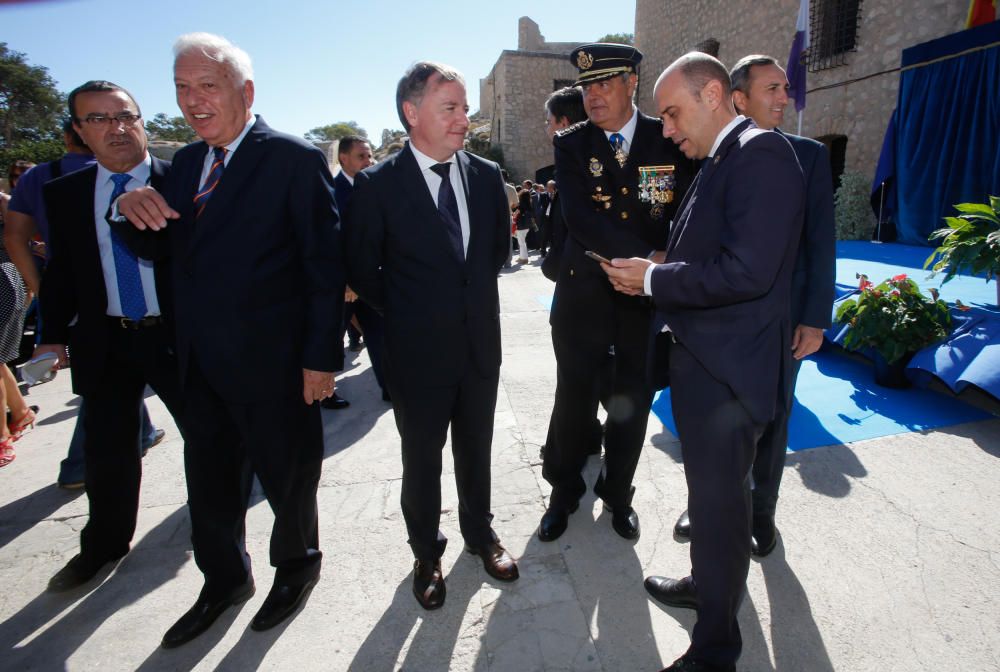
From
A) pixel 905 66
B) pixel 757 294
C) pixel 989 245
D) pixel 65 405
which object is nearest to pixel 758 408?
pixel 757 294

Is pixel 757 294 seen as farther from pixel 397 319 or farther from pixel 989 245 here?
pixel 989 245

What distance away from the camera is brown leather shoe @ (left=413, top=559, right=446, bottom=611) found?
2125 mm

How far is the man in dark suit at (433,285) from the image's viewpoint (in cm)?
195

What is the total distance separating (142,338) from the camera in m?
2.21

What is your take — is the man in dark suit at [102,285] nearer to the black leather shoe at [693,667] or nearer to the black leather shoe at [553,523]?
the black leather shoe at [553,523]

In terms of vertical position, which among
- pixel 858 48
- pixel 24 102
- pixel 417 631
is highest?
pixel 24 102

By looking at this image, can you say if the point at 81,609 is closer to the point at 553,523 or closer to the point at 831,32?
the point at 553,523

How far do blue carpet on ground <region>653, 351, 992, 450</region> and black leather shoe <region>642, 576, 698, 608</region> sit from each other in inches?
41.8

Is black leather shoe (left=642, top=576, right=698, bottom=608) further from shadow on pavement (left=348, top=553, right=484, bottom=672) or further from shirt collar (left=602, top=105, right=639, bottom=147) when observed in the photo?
shirt collar (left=602, top=105, right=639, bottom=147)

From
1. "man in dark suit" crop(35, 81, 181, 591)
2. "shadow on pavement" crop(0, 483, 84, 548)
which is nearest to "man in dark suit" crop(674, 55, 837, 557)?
"man in dark suit" crop(35, 81, 181, 591)

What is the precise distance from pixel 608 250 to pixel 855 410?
8.57 ft

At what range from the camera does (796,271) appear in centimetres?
225

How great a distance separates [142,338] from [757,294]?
2337 mm

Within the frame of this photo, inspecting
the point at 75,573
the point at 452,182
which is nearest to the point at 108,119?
the point at 452,182
